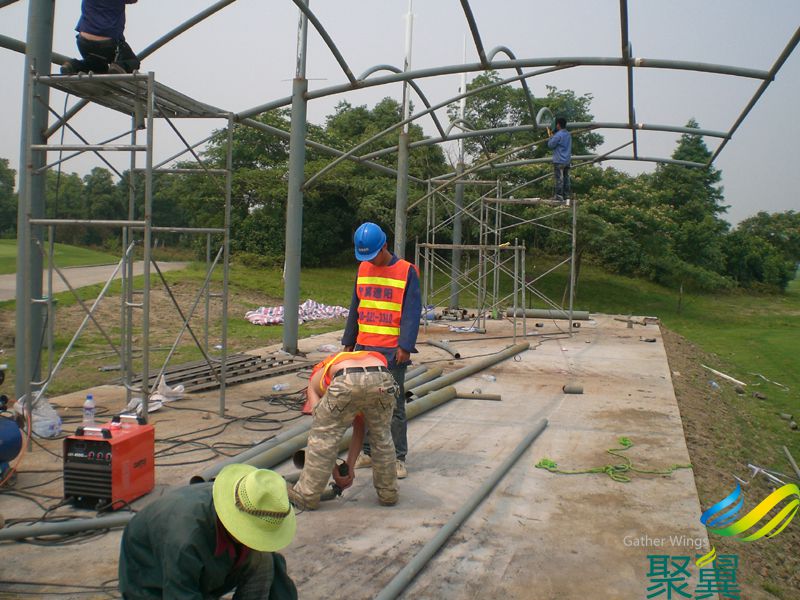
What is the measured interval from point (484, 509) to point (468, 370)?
6263 millimetres

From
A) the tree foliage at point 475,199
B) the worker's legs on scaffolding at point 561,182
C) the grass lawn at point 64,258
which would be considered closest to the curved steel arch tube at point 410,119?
the worker's legs on scaffolding at point 561,182

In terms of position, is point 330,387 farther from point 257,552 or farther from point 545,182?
point 545,182

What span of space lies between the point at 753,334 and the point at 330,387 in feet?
85.7

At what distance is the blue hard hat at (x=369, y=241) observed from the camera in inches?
241

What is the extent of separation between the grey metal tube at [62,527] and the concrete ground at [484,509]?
9 centimetres

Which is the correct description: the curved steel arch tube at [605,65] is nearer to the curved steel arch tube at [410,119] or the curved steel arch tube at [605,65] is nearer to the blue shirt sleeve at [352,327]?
the curved steel arch tube at [410,119]

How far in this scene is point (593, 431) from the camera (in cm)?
850

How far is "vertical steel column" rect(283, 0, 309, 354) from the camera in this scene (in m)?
13.2

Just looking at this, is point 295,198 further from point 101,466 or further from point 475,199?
point 475,199

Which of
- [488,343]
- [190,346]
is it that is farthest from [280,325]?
[488,343]

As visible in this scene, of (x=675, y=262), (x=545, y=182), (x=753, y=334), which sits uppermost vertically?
(x=545, y=182)

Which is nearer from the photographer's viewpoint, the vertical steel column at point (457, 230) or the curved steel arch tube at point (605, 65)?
the curved steel arch tube at point (605, 65)

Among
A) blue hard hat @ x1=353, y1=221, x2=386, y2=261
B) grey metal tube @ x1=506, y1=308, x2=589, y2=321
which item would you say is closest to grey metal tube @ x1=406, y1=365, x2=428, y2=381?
blue hard hat @ x1=353, y1=221, x2=386, y2=261

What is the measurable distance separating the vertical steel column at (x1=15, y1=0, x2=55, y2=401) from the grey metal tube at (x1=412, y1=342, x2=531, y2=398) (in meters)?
4.59
